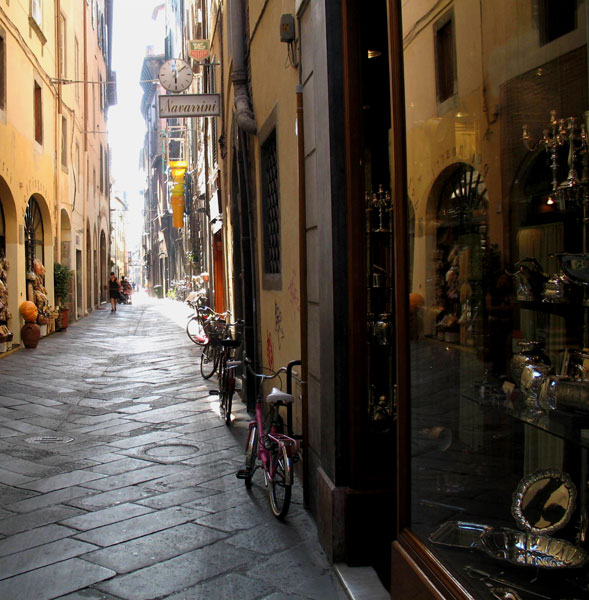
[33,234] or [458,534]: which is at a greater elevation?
[33,234]

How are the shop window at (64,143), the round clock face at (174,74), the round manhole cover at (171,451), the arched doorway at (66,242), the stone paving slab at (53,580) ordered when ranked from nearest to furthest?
the stone paving slab at (53,580)
the round manhole cover at (171,451)
the round clock face at (174,74)
the shop window at (64,143)
the arched doorway at (66,242)

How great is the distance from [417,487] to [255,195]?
5045 mm

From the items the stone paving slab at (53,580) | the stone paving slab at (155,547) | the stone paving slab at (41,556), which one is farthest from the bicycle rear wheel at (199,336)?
the stone paving slab at (53,580)

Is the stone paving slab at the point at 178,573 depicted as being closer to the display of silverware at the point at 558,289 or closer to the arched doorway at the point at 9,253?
the display of silverware at the point at 558,289

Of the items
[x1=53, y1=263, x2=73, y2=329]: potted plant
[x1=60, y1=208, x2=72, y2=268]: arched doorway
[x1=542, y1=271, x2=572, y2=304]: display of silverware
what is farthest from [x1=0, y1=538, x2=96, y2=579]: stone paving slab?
[x1=60, y1=208, x2=72, y2=268]: arched doorway

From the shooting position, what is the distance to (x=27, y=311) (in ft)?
44.6

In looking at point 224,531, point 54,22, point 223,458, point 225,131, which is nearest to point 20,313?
point 225,131

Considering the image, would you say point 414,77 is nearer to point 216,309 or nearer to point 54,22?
point 216,309

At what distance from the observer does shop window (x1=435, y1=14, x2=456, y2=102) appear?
2777mm

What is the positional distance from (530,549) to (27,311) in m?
12.6

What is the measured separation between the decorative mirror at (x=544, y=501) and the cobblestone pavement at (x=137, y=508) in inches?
46.9

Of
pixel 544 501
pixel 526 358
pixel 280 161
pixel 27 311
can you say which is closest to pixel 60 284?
pixel 27 311

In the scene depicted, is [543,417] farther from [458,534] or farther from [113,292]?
[113,292]

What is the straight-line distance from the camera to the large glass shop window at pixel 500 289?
89.8 inches
